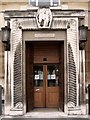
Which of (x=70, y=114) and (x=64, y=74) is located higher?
(x=64, y=74)

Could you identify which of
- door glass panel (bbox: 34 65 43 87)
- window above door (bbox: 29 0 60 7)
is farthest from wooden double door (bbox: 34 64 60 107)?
window above door (bbox: 29 0 60 7)

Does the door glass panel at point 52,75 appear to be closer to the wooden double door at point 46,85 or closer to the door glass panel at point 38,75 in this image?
the wooden double door at point 46,85

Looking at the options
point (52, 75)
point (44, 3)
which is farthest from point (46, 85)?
point (44, 3)

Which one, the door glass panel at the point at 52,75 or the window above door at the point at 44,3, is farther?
the door glass panel at the point at 52,75

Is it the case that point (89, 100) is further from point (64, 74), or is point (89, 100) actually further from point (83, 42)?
point (83, 42)

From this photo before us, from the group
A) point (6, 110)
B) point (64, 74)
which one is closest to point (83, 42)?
point (64, 74)

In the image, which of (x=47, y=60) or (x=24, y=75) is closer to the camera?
(x=24, y=75)

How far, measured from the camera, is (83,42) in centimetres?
1394

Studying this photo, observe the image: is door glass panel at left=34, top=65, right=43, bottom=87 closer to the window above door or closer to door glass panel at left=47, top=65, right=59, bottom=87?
door glass panel at left=47, top=65, right=59, bottom=87

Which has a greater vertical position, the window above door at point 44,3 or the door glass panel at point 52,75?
the window above door at point 44,3

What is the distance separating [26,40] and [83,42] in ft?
7.81

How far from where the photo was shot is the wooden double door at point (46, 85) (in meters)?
15.6

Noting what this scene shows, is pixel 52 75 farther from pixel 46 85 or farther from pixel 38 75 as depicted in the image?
pixel 38 75

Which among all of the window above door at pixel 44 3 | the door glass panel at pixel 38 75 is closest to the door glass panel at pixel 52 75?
the door glass panel at pixel 38 75
